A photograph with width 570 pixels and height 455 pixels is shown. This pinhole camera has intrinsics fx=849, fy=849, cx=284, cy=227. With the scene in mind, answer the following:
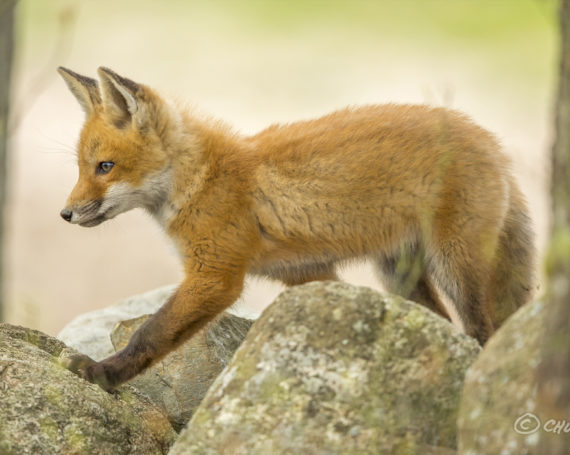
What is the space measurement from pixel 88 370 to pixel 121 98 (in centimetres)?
194

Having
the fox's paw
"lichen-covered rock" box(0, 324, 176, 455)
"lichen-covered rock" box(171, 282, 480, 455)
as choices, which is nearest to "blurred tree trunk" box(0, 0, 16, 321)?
the fox's paw

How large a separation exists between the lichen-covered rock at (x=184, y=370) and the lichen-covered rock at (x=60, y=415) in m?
0.40

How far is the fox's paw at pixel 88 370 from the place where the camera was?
5164 millimetres

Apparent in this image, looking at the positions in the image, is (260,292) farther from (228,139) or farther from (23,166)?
(228,139)

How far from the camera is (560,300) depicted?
312 centimetres

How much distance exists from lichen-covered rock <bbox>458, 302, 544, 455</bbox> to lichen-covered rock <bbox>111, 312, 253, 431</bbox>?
7.85 ft

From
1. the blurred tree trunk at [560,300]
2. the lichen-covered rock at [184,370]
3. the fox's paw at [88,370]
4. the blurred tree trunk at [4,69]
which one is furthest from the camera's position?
the blurred tree trunk at [4,69]

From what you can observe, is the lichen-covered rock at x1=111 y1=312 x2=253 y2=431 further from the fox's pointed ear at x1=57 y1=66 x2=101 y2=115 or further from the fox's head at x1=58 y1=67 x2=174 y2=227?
the fox's pointed ear at x1=57 y1=66 x2=101 y2=115

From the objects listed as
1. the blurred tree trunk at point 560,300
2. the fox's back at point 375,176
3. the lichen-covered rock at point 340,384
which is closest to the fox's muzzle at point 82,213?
the fox's back at point 375,176

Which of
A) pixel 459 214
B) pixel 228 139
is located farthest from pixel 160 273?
pixel 459 214

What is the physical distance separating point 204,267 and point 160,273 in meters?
7.82

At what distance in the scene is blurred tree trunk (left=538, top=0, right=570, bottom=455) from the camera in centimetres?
310

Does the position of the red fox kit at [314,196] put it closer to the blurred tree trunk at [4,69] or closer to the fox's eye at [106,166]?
the fox's eye at [106,166]

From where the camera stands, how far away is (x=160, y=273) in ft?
43.7
